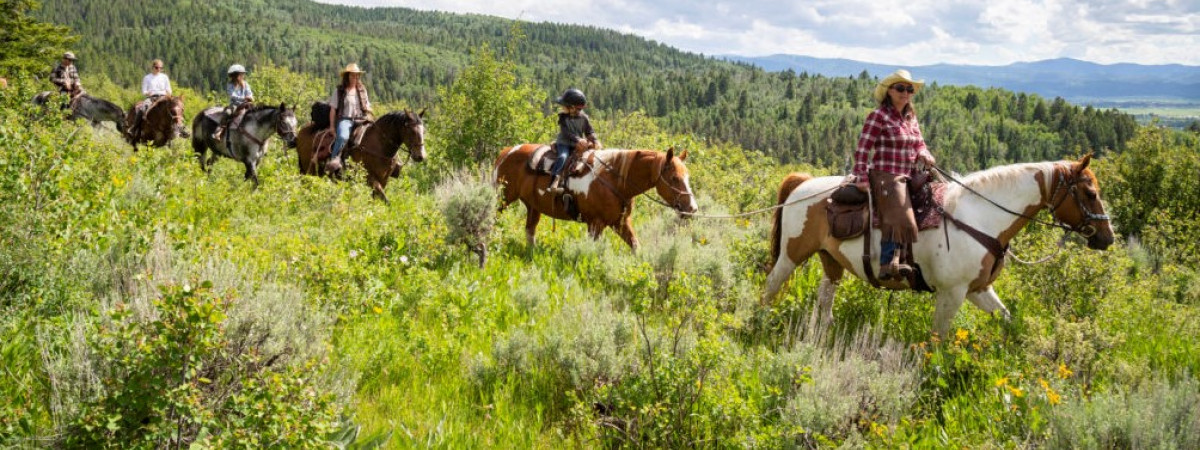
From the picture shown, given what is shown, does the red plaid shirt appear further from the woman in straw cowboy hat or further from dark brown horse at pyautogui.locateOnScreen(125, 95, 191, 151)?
dark brown horse at pyautogui.locateOnScreen(125, 95, 191, 151)

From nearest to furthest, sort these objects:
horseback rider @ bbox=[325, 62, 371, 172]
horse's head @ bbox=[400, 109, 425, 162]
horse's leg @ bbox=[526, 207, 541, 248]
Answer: horse's leg @ bbox=[526, 207, 541, 248]
horse's head @ bbox=[400, 109, 425, 162]
horseback rider @ bbox=[325, 62, 371, 172]

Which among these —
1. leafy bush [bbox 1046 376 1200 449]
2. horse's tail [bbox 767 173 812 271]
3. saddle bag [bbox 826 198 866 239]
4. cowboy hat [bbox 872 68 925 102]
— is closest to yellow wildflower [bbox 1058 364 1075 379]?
leafy bush [bbox 1046 376 1200 449]

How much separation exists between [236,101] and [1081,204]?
15.7 meters

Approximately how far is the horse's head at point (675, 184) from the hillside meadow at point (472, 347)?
0.55 meters

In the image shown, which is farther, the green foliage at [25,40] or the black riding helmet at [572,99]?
the green foliage at [25,40]

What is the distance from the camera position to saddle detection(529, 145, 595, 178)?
9602 millimetres

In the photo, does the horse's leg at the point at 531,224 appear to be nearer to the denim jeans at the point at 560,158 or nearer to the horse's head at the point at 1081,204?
the denim jeans at the point at 560,158

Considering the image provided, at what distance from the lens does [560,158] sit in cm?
970

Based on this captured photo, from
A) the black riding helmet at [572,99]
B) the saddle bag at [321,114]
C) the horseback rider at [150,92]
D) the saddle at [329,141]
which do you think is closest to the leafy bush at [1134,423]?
the black riding helmet at [572,99]

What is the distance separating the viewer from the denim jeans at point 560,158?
381 inches

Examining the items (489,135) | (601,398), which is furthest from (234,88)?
(601,398)

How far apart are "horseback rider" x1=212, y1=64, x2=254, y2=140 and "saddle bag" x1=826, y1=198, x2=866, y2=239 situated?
1164 cm

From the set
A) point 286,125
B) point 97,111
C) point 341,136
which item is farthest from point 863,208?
point 97,111

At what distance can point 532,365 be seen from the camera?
17.1ft
